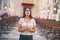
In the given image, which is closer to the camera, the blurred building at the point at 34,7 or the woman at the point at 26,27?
the woman at the point at 26,27

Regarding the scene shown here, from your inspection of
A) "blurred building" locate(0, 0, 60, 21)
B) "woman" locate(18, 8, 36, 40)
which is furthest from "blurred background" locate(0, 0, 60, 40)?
"woman" locate(18, 8, 36, 40)

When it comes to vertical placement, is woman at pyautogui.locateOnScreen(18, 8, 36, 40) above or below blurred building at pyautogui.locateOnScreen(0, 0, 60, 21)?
below

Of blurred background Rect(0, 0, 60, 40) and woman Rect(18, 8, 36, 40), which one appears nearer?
woman Rect(18, 8, 36, 40)

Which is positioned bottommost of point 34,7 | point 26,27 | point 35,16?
point 26,27

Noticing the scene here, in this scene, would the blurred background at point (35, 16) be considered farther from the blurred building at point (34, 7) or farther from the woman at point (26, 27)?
the woman at point (26, 27)

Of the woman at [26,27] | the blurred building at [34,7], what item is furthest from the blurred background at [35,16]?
the woman at [26,27]

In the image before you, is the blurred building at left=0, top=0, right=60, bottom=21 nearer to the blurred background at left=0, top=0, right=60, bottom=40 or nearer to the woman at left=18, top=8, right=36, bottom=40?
the blurred background at left=0, top=0, right=60, bottom=40

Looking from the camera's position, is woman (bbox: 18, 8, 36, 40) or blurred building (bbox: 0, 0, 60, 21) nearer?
woman (bbox: 18, 8, 36, 40)

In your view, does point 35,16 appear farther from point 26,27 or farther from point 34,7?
point 26,27

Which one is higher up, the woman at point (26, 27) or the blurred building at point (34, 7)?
the blurred building at point (34, 7)

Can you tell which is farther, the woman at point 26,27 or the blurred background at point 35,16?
the blurred background at point 35,16

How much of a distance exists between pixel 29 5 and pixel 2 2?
3.36 feet

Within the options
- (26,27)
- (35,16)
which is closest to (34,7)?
(35,16)

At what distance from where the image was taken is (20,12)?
6023 millimetres
